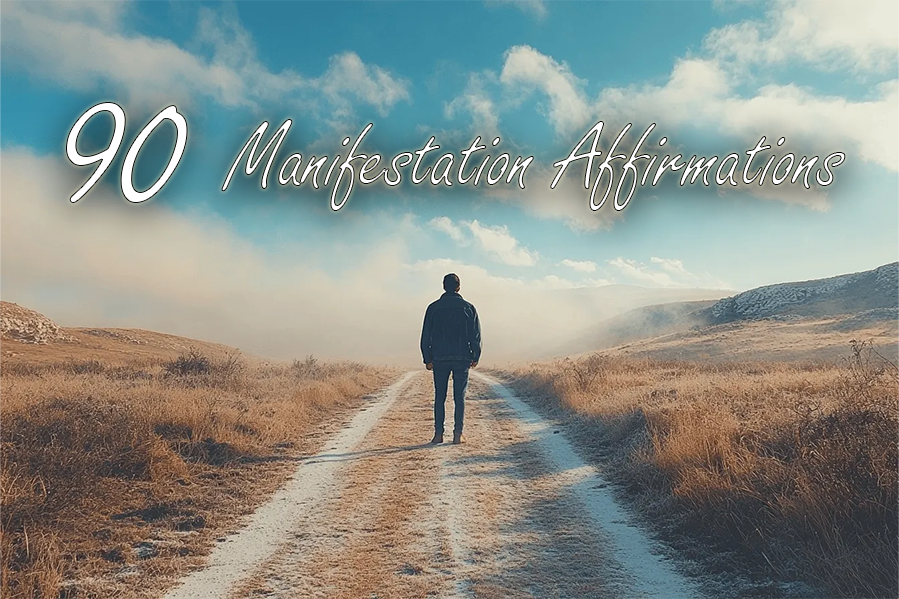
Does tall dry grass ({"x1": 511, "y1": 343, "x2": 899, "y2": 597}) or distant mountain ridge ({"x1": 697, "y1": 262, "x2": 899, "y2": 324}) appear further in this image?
distant mountain ridge ({"x1": 697, "y1": 262, "x2": 899, "y2": 324})

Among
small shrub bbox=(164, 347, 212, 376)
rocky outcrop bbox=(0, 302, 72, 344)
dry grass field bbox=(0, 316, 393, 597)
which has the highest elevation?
rocky outcrop bbox=(0, 302, 72, 344)

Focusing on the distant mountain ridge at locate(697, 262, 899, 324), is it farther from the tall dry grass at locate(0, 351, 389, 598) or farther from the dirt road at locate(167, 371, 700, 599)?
the tall dry grass at locate(0, 351, 389, 598)

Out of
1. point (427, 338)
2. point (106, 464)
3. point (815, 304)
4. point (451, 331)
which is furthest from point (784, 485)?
point (815, 304)

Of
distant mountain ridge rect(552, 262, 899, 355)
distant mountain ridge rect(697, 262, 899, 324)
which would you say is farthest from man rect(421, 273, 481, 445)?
distant mountain ridge rect(697, 262, 899, 324)

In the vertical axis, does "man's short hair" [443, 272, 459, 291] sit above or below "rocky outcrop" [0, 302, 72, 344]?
below

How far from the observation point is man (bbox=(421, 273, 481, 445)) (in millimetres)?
9688

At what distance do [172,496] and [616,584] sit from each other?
501 cm

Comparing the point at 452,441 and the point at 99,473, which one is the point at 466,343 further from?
the point at 99,473

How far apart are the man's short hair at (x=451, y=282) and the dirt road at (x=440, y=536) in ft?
9.43

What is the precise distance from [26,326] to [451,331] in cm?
4346

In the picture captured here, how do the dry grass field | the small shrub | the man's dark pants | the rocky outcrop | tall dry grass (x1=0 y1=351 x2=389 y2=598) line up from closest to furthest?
the dry grass field
tall dry grass (x1=0 y1=351 x2=389 y2=598)
the man's dark pants
the small shrub
the rocky outcrop

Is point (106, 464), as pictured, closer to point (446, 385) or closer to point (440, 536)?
point (440, 536)

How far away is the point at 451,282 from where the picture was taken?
9914 millimetres

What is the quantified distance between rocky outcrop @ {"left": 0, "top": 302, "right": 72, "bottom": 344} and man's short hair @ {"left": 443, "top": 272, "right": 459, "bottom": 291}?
40.2 metres
